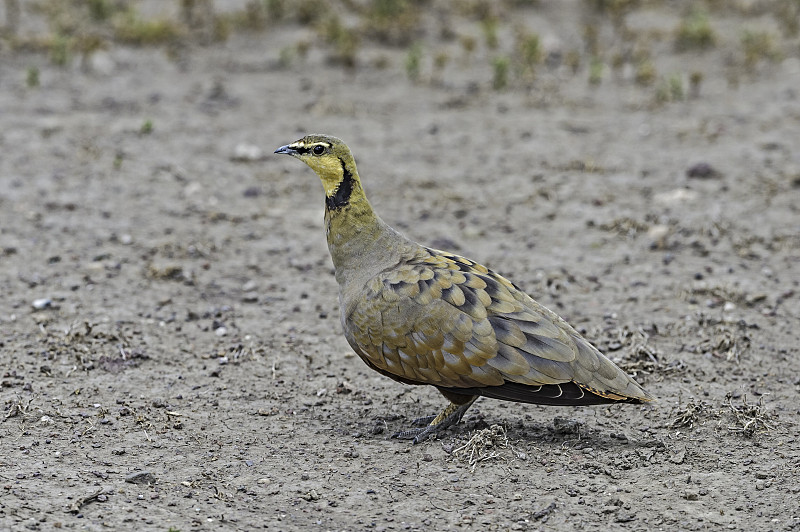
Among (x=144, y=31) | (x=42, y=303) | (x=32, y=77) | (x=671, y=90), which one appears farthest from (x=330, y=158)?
(x=144, y=31)

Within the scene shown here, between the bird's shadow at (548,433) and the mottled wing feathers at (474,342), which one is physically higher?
the mottled wing feathers at (474,342)

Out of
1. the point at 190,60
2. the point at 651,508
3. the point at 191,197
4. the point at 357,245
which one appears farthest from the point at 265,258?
the point at 190,60

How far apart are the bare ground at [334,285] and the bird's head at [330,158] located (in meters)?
1.16

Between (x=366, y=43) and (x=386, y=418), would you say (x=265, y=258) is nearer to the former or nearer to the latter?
(x=386, y=418)

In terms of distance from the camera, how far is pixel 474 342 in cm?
464

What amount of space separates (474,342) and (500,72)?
5.94 m

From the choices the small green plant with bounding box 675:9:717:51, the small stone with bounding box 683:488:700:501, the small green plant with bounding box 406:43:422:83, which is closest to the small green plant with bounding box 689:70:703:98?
the small green plant with bounding box 675:9:717:51

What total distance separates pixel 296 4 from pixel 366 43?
1071 millimetres

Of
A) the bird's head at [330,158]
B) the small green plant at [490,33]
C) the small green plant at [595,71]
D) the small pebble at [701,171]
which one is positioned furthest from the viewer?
the small green plant at [490,33]

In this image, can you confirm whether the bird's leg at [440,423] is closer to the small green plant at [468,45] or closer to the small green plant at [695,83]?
the small green plant at [695,83]

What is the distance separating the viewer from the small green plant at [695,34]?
11258 millimetres

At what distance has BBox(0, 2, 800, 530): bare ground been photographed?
4398mm

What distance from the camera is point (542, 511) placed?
13.8 feet

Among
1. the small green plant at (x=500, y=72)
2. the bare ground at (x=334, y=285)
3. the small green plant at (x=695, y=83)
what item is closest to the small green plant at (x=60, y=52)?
the bare ground at (x=334, y=285)
